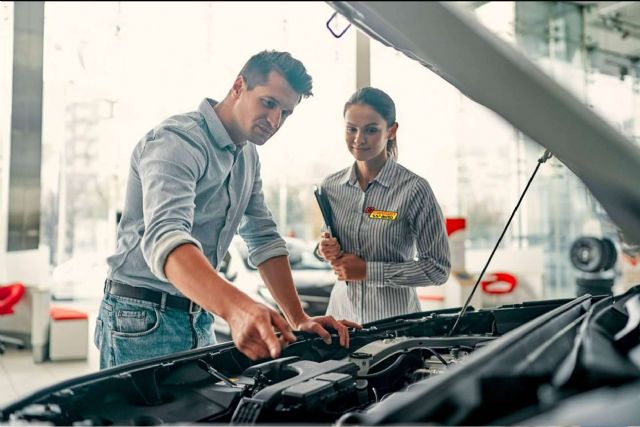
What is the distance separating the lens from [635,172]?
3.90 ft

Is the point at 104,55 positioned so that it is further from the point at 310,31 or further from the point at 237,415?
the point at 237,415

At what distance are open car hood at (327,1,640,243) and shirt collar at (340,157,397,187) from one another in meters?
0.91

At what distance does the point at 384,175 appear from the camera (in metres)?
2.11

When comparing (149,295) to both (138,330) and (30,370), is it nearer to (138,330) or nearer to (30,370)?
(138,330)

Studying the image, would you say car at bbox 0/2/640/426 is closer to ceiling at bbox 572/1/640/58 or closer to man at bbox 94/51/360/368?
man at bbox 94/51/360/368

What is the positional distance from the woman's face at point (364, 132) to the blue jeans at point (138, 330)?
823 mm

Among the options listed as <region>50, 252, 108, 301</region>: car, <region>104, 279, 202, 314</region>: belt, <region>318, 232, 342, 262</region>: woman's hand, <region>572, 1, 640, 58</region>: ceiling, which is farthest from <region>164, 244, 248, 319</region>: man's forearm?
<region>572, 1, 640, 58</region>: ceiling

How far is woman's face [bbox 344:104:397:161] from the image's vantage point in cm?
200

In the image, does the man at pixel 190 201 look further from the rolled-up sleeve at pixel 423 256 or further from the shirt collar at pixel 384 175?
the shirt collar at pixel 384 175

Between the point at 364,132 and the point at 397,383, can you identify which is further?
the point at 364,132

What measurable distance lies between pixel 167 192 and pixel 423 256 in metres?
0.99

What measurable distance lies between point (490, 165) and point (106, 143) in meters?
5.95

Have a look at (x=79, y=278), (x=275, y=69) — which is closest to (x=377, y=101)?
(x=275, y=69)

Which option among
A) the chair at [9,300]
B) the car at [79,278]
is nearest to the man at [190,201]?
the chair at [9,300]
